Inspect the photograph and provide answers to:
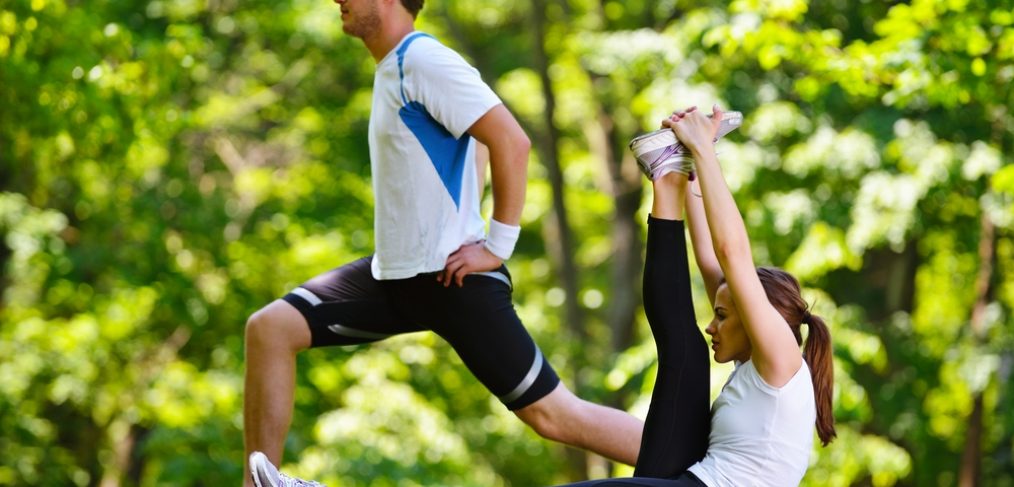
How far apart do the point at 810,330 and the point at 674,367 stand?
0.33m

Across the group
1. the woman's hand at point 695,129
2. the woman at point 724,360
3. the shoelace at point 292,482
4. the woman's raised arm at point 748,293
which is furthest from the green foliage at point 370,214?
the shoelace at point 292,482

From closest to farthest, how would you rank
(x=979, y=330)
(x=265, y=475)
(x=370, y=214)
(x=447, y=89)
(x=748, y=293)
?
(x=748, y=293)
(x=265, y=475)
(x=447, y=89)
(x=979, y=330)
(x=370, y=214)

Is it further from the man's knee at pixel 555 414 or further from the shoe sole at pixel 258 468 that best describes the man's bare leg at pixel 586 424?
the shoe sole at pixel 258 468

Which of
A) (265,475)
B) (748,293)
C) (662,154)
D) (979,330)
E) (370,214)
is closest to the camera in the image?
(748,293)

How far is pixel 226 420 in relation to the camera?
42.2ft

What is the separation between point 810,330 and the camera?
10.4 ft

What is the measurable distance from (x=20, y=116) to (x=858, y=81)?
4499mm

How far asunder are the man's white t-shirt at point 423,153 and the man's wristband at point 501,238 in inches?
2.8

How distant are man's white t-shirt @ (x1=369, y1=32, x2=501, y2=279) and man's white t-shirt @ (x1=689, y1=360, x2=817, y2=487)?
930 millimetres

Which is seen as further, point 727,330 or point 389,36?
point 389,36

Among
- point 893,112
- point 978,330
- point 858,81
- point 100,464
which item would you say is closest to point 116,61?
point 858,81

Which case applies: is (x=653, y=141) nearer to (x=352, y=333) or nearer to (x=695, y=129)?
(x=695, y=129)

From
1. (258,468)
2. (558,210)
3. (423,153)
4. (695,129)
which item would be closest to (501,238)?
(423,153)

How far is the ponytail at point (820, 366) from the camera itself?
10.3 feet
